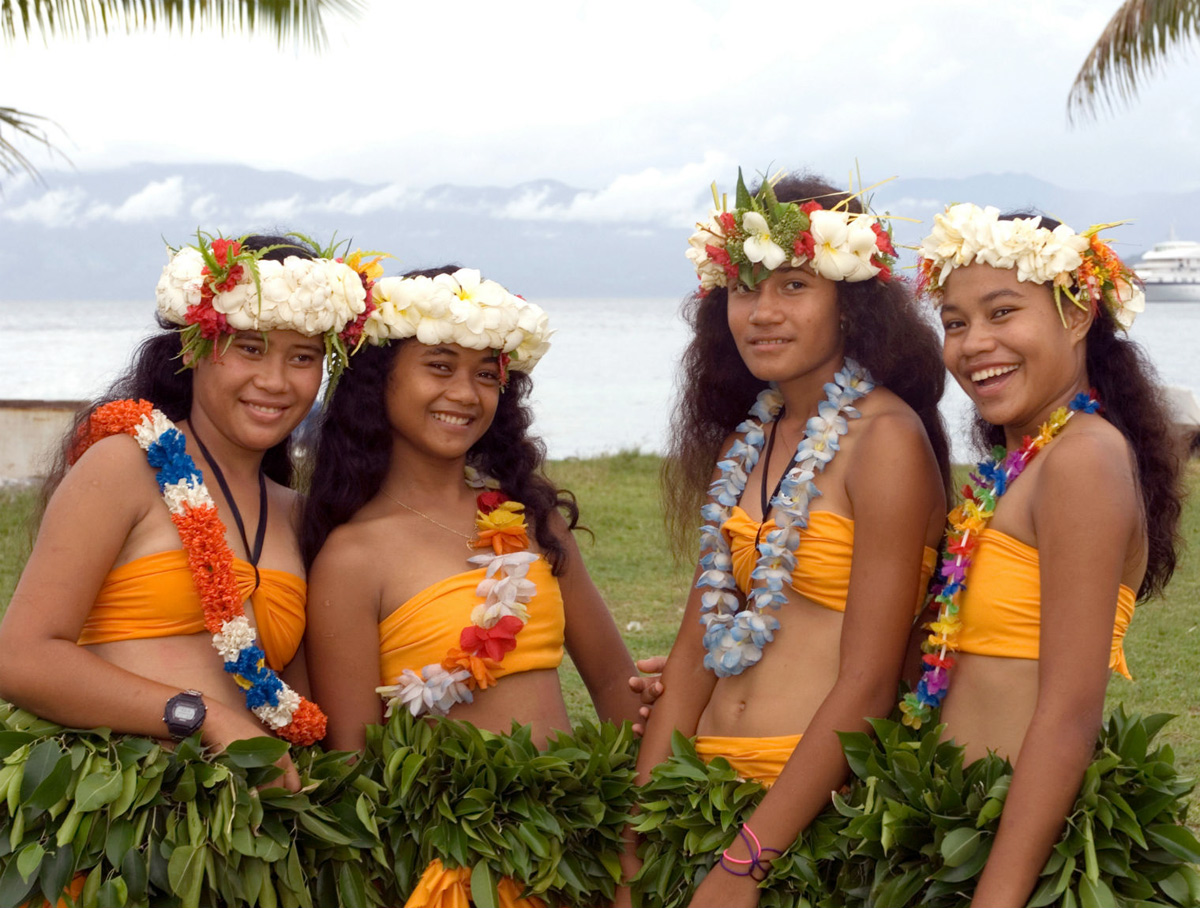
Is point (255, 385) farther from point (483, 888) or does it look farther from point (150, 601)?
point (483, 888)

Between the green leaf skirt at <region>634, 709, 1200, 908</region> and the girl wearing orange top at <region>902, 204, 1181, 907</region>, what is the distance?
0.06 meters

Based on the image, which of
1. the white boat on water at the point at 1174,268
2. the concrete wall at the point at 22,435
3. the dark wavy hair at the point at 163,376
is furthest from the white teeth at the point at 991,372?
the white boat on water at the point at 1174,268

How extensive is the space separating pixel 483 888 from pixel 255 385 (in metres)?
1.20

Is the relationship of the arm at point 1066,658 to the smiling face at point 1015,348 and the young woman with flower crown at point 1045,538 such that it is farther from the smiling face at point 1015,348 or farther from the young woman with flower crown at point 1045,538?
the smiling face at point 1015,348

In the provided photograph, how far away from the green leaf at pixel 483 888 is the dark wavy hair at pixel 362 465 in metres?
0.77

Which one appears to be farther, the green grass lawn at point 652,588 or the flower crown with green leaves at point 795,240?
the green grass lawn at point 652,588

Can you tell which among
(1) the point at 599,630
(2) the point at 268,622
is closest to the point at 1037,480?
(1) the point at 599,630

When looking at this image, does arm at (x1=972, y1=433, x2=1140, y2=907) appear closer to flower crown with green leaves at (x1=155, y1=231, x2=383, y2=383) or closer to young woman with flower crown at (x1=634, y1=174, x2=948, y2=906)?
young woman with flower crown at (x1=634, y1=174, x2=948, y2=906)

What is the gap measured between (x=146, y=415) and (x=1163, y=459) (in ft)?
7.14

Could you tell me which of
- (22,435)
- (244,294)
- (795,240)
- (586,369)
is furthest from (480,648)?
(586,369)

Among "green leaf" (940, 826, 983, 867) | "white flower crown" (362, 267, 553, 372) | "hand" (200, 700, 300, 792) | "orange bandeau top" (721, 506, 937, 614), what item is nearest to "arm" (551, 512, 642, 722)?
"white flower crown" (362, 267, 553, 372)

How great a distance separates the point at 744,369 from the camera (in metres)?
3.17

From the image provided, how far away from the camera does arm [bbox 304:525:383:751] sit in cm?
282

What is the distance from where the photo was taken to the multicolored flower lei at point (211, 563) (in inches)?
104
